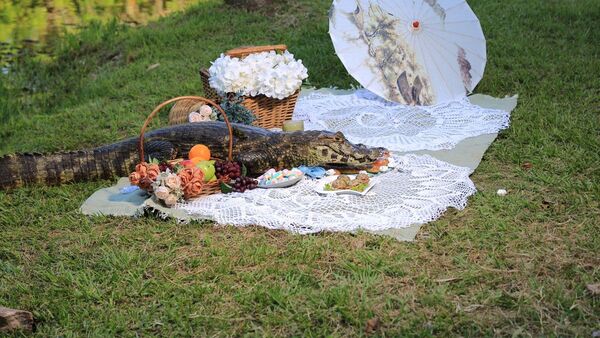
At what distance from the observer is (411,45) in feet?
21.5

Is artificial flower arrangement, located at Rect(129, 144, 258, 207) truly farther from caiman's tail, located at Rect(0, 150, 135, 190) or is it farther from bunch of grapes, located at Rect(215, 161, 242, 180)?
caiman's tail, located at Rect(0, 150, 135, 190)

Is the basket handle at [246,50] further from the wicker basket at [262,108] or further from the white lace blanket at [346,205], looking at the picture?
the white lace blanket at [346,205]

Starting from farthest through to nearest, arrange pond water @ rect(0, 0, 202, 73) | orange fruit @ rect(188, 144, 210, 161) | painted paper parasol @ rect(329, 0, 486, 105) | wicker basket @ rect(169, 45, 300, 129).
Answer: pond water @ rect(0, 0, 202, 73)
painted paper parasol @ rect(329, 0, 486, 105)
wicker basket @ rect(169, 45, 300, 129)
orange fruit @ rect(188, 144, 210, 161)

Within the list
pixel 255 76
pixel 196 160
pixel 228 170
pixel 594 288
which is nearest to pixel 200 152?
pixel 196 160

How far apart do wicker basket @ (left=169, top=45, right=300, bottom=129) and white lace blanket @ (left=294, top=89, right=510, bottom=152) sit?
26 cm

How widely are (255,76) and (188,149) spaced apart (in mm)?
1219

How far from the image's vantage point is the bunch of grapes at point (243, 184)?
4.55 m

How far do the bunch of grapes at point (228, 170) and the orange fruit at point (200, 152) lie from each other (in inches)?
5.4

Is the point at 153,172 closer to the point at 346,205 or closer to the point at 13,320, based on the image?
the point at 346,205

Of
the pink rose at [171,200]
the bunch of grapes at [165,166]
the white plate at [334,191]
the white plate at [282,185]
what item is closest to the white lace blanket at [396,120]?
the white plate at [334,191]

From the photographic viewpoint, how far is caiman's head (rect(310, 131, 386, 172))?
16.0 ft

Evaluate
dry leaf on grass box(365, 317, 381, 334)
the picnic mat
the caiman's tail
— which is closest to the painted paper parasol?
the picnic mat

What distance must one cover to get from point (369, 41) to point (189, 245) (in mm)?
3361

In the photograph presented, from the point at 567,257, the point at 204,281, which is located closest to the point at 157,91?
the point at 204,281
